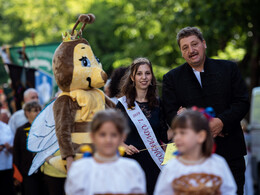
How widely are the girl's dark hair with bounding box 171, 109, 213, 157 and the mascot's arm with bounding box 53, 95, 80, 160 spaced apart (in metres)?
1.84

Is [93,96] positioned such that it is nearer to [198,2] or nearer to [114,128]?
→ [114,128]

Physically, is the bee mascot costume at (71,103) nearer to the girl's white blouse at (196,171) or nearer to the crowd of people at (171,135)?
the crowd of people at (171,135)

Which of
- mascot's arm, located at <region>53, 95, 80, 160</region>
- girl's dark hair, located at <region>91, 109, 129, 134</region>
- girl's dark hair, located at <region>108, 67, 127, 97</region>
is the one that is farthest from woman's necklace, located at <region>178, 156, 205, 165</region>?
girl's dark hair, located at <region>108, 67, 127, 97</region>

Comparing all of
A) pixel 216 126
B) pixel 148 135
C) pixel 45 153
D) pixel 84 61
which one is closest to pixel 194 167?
pixel 216 126

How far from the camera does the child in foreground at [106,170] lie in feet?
11.5

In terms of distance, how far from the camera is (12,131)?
8.75 meters

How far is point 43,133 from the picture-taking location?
5.95 metres

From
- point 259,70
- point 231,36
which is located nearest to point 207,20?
point 231,36

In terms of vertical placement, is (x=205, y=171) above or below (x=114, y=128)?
below

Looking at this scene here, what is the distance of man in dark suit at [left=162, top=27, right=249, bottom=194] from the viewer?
4902mm

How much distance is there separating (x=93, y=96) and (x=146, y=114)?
23.3 inches

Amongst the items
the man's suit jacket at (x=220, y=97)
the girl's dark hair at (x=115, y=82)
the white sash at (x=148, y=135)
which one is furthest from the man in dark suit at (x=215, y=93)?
the girl's dark hair at (x=115, y=82)

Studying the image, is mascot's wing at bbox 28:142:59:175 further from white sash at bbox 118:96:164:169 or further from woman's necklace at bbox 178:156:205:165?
woman's necklace at bbox 178:156:205:165

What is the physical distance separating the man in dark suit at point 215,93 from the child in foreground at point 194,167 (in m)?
1.10
